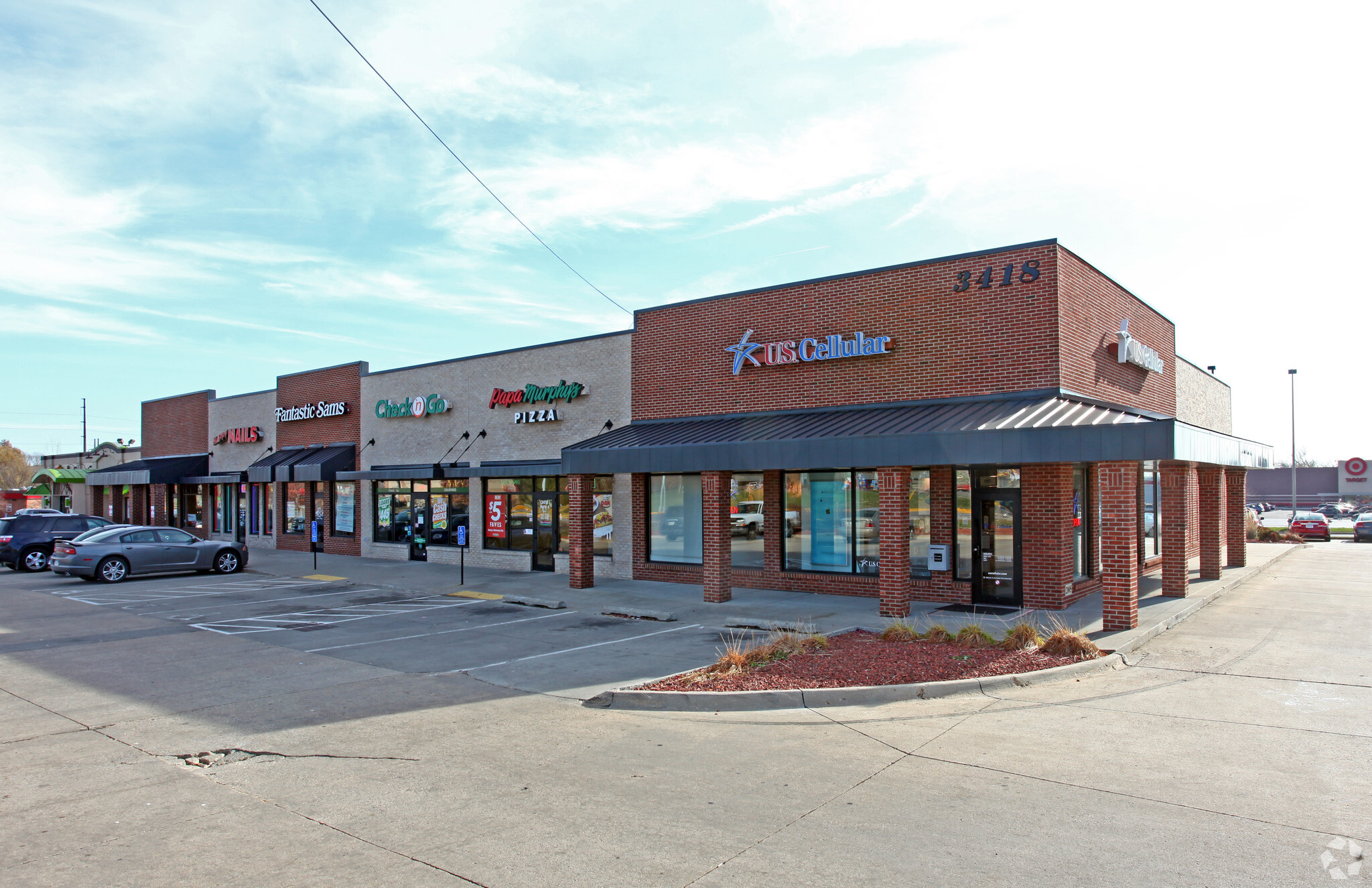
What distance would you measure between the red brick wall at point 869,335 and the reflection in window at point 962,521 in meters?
1.67

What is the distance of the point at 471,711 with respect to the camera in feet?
29.2

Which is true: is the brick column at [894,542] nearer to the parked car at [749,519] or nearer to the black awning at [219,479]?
the parked car at [749,519]

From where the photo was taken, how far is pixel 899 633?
11719 mm

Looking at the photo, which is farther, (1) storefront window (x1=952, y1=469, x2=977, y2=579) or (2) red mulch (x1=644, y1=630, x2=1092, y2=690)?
(1) storefront window (x1=952, y1=469, x2=977, y2=579)

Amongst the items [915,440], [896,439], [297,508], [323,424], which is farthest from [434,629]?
[297,508]

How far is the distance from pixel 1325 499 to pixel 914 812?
309 feet

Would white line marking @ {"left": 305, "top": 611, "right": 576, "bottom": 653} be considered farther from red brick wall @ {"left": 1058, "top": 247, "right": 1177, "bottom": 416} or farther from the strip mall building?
red brick wall @ {"left": 1058, "top": 247, "right": 1177, "bottom": 416}

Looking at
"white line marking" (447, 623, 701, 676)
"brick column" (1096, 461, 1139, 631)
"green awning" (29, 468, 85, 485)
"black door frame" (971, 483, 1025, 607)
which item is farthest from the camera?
"green awning" (29, 468, 85, 485)

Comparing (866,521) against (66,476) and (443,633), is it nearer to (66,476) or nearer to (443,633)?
(443,633)

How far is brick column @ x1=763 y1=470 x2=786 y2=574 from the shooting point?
1842 cm

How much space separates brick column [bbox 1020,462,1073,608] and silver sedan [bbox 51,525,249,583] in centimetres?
2235

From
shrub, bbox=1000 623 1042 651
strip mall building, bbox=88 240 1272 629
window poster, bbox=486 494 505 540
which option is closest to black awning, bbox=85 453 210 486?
strip mall building, bbox=88 240 1272 629

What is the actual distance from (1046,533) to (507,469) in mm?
14236

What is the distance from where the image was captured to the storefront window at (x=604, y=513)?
2164 centimetres
